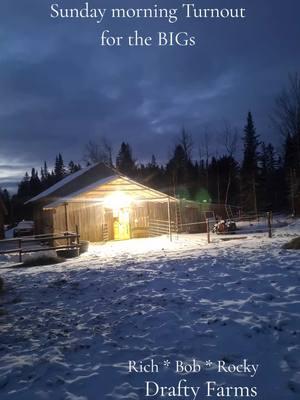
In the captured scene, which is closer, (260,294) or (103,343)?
(103,343)

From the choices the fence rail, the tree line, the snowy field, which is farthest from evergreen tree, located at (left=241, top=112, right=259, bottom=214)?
the snowy field

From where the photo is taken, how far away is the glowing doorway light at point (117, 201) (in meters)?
25.0

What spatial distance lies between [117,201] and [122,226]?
1.94 metres

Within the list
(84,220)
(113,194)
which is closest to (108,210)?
(113,194)

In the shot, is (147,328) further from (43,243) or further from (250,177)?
(250,177)

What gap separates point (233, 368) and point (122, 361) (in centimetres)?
159

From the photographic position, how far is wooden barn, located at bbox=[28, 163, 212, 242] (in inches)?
921

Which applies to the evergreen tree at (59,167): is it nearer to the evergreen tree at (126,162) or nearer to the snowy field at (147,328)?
the evergreen tree at (126,162)

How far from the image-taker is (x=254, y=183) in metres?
45.4

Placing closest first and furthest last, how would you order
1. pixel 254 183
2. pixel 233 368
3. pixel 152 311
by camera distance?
pixel 233 368
pixel 152 311
pixel 254 183

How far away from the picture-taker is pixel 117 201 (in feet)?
83.7

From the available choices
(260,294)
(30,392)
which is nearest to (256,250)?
(260,294)

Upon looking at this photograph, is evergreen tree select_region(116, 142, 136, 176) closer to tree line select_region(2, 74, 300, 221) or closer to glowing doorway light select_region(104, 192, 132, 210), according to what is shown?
tree line select_region(2, 74, 300, 221)

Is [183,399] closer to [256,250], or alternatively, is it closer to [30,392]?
[30,392]
